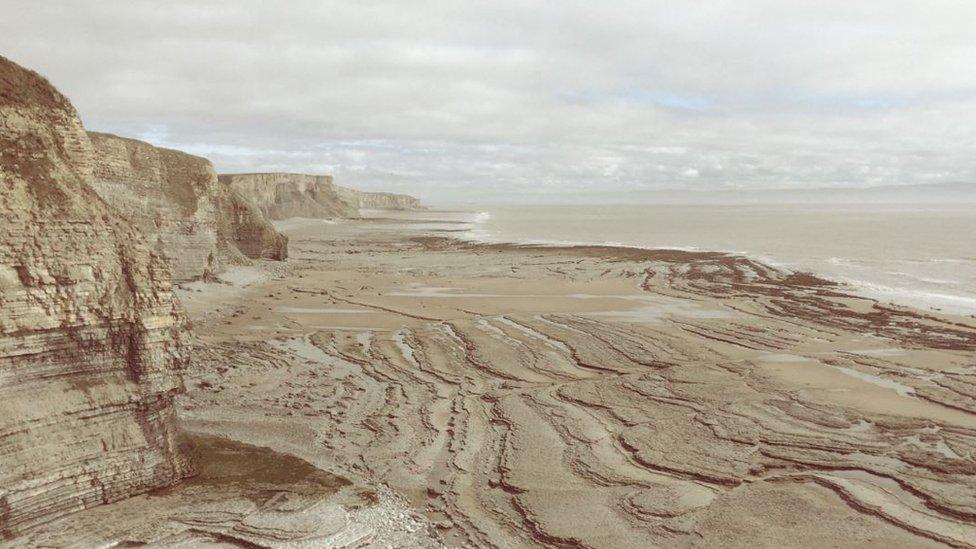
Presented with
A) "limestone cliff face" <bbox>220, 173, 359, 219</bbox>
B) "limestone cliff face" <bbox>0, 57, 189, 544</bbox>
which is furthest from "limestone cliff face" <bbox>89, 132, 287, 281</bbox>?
"limestone cliff face" <bbox>220, 173, 359, 219</bbox>

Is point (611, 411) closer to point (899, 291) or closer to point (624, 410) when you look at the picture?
point (624, 410)

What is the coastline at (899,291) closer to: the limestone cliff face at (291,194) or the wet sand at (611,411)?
the wet sand at (611,411)

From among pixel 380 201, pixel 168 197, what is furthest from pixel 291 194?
pixel 380 201

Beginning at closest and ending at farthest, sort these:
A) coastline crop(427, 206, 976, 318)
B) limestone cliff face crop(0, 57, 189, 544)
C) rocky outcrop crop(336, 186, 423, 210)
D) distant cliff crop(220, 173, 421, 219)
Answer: limestone cliff face crop(0, 57, 189, 544) → coastline crop(427, 206, 976, 318) → distant cliff crop(220, 173, 421, 219) → rocky outcrop crop(336, 186, 423, 210)

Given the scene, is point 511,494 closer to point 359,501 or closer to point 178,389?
point 359,501

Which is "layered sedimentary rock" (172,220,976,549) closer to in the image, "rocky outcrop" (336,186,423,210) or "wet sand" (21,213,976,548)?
"wet sand" (21,213,976,548)

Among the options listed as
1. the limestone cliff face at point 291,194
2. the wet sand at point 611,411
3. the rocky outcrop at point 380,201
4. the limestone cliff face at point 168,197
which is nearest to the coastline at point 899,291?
the wet sand at point 611,411
